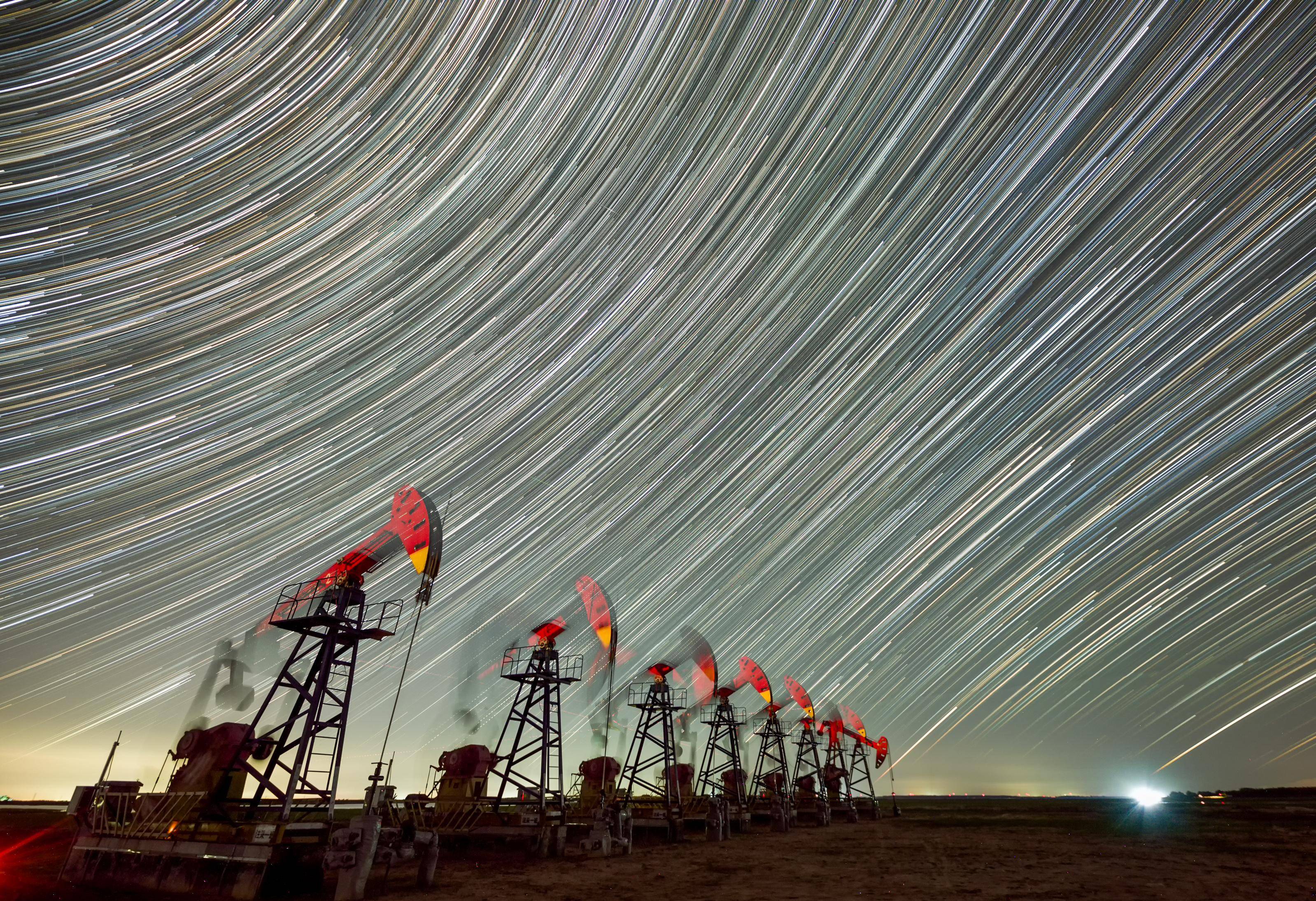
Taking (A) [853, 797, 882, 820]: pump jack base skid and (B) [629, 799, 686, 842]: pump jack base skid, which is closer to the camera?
(B) [629, 799, 686, 842]: pump jack base skid

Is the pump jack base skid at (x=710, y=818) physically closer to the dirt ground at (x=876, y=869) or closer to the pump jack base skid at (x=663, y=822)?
the pump jack base skid at (x=663, y=822)

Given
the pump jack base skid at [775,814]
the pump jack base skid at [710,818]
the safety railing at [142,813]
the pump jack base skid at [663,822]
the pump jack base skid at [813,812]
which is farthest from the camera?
the pump jack base skid at [813,812]

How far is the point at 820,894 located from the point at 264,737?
695 inches

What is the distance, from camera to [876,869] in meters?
22.5

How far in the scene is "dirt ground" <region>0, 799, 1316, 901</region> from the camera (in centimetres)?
1698

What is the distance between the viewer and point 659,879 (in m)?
20.0

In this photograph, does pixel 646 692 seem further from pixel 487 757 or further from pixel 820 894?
pixel 820 894

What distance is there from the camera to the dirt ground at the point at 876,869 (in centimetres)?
1698

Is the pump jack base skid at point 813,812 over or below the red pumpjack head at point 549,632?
below

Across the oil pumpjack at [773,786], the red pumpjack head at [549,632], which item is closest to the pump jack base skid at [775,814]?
the oil pumpjack at [773,786]

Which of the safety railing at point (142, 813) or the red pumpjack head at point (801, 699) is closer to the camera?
the safety railing at point (142, 813)

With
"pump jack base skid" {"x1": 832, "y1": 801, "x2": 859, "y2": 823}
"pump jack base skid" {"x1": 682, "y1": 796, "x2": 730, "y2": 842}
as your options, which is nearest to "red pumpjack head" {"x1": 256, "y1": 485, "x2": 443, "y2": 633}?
"pump jack base skid" {"x1": 682, "y1": 796, "x2": 730, "y2": 842}

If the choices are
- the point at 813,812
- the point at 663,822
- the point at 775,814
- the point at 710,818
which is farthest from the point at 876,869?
the point at 813,812

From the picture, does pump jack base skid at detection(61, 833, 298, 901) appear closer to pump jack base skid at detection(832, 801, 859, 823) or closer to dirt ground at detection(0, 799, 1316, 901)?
dirt ground at detection(0, 799, 1316, 901)
